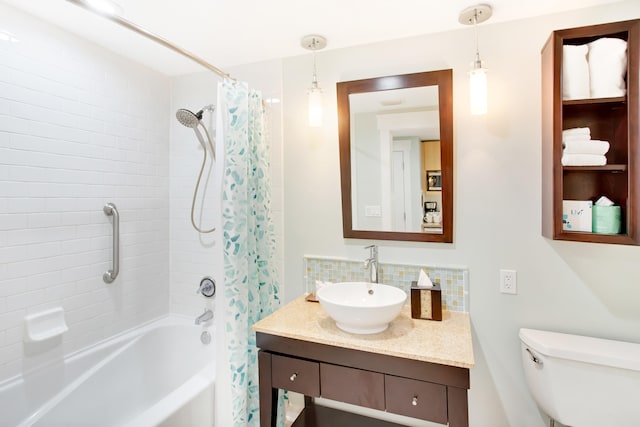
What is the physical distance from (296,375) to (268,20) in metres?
1.71

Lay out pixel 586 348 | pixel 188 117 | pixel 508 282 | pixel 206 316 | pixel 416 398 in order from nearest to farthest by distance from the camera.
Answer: pixel 416 398, pixel 586 348, pixel 508 282, pixel 188 117, pixel 206 316

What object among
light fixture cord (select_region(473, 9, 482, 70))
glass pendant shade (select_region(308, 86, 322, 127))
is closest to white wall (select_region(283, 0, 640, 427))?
light fixture cord (select_region(473, 9, 482, 70))

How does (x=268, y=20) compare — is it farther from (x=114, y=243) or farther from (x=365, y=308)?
(x=114, y=243)

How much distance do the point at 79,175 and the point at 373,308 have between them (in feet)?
5.82

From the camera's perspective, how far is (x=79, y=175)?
1.83 metres

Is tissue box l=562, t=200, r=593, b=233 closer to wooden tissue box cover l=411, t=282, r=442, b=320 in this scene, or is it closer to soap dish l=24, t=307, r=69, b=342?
wooden tissue box cover l=411, t=282, r=442, b=320

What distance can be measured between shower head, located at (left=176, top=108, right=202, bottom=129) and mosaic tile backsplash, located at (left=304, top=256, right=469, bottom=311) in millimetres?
1159

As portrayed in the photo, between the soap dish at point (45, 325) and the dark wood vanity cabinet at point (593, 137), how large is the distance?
2.47 m

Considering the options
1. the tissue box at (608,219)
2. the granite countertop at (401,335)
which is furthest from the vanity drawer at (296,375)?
the tissue box at (608,219)

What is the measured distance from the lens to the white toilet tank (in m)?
1.26

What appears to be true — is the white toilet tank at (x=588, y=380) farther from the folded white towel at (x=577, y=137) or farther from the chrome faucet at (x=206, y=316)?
the chrome faucet at (x=206, y=316)

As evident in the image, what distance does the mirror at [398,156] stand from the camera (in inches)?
67.1

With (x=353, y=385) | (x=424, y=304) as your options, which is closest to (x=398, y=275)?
(x=424, y=304)

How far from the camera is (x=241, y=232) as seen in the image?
165 cm
